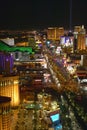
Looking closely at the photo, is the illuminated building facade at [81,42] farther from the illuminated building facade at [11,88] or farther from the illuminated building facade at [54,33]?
the illuminated building facade at [11,88]

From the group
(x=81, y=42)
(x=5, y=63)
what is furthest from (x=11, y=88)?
(x=81, y=42)

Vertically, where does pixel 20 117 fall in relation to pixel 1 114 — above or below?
below

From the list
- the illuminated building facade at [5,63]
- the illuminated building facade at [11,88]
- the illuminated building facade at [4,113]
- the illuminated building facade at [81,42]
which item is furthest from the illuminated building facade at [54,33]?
the illuminated building facade at [4,113]

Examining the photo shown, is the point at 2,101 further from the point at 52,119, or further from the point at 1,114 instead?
the point at 52,119

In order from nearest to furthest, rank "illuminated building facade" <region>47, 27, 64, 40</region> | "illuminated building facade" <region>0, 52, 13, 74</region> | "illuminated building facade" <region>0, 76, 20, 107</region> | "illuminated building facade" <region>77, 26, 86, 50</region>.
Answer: "illuminated building facade" <region>0, 76, 20, 107</region>
"illuminated building facade" <region>0, 52, 13, 74</region>
"illuminated building facade" <region>77, 26, 86, 50</region>
"illuminated building facade" <region>47, 27, 64, 40</region>

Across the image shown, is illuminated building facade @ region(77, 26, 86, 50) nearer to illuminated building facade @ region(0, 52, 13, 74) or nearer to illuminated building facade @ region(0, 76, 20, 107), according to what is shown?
illuminated building facade @ region(0, 52, 13, 74)

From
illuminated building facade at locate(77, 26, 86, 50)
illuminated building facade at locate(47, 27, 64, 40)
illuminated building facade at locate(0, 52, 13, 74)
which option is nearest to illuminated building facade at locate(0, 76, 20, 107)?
illuminated building facade at locate(0, 52, 13, 74)

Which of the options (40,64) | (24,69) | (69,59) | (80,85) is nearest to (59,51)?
(69,59)

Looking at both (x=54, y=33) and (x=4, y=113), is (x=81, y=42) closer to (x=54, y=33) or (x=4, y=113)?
(x=54, y=33)
